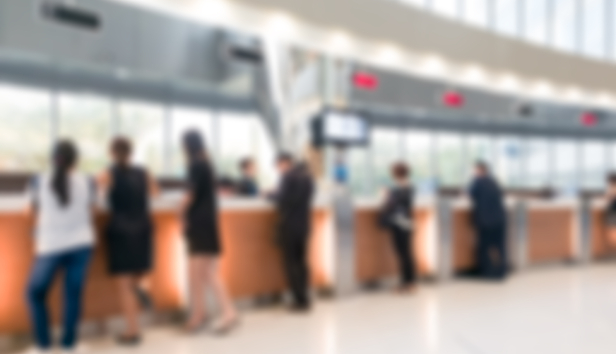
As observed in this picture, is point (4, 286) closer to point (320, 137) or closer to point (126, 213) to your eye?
point (126, 213)

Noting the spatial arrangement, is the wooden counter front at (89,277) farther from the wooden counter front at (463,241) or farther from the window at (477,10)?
the window at (477,10)

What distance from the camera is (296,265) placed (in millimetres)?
3664

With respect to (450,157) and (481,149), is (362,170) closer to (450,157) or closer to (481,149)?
(450,157)

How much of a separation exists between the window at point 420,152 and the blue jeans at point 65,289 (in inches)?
407

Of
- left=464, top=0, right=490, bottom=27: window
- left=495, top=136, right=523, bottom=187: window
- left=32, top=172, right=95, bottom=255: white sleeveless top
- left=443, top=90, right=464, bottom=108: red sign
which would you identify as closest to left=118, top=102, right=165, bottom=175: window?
left=443, top=90, right=464, bottom=108: red sign

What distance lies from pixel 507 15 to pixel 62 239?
9912mm

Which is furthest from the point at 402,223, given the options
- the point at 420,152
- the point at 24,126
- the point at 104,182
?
the point at 420,152

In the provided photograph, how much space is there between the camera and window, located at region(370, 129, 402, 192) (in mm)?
11883

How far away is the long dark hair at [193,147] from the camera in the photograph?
120 inches

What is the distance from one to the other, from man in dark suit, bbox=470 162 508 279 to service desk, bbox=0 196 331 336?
191 centimetres

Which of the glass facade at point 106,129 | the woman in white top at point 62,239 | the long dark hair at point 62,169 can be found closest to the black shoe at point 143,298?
the woman in white top at point 62,239

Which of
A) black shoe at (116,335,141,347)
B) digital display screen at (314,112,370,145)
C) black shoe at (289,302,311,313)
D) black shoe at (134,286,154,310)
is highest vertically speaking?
digital display screen at (314,112,370,145)

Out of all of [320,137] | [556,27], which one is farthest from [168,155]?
[556,27]

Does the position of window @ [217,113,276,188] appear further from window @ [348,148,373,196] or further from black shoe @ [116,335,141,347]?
black shoe @ [116,335,141,347]
